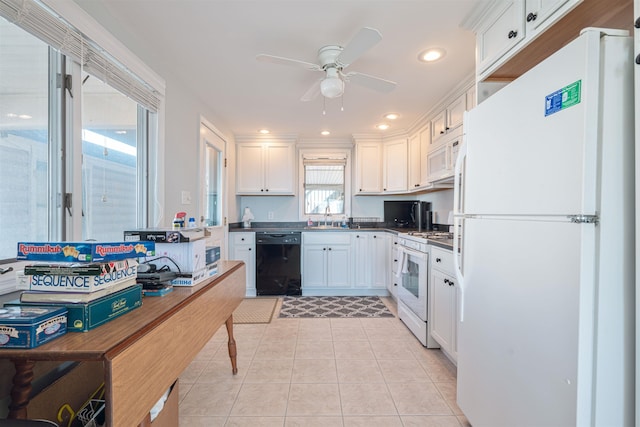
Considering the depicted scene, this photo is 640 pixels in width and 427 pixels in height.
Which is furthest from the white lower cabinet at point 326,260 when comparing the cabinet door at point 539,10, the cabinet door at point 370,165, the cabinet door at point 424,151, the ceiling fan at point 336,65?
the cabinet door at point 539,10

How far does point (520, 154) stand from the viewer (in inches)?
43.3

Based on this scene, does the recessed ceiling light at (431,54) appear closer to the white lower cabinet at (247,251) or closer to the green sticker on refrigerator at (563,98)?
the green sticker on refrigerator at (563,98)

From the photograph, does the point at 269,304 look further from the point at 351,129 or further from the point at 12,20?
the point at 12,20

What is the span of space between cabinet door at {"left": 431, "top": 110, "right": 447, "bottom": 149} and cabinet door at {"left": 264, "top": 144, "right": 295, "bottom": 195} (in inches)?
79.1

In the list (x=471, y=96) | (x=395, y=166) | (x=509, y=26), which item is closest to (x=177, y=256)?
(x=509, y=26)

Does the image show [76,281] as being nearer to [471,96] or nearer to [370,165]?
[471,96]

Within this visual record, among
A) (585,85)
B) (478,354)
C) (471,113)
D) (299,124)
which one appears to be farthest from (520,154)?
(299,124)

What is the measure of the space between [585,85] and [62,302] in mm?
1685

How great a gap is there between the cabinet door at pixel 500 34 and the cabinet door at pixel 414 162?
181cm

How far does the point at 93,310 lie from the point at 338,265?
3.25 m

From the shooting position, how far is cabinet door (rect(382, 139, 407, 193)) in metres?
3.82

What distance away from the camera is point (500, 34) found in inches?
56.9

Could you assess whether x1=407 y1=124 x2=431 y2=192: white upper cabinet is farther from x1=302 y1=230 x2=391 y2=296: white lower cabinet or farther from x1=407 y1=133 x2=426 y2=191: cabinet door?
x1=302 y1=230 x2=391 y2=296: white lower cabinet

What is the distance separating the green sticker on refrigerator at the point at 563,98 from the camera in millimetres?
873
